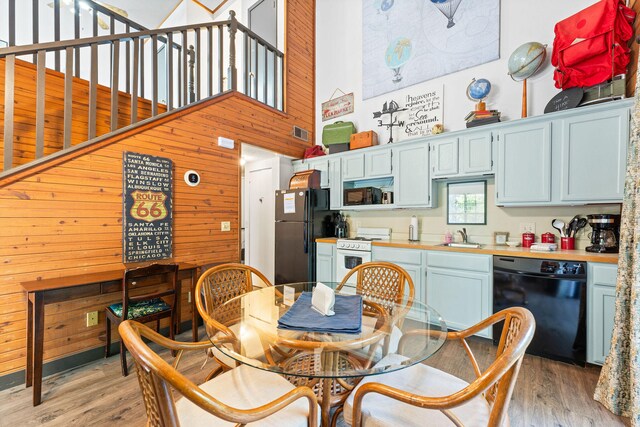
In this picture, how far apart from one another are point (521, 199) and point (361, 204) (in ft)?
5.97

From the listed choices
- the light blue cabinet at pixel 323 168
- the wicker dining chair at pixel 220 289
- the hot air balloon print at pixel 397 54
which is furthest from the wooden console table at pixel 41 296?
the hot air balloon print at pixel 397 54

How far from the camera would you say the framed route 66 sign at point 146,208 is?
2.64m

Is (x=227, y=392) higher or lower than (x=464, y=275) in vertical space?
lower

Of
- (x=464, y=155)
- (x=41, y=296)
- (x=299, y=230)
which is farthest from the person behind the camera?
(x=299, y=230)

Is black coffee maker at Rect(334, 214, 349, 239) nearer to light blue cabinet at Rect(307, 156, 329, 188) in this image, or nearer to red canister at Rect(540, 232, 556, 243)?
light blue cabinet at Rect(307, 156, 329, 188)

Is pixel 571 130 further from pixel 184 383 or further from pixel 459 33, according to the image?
pixel 184 383

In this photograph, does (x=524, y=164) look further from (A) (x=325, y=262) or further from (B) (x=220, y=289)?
(B) (x=220, y=289)

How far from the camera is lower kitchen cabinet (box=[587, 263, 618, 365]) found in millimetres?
2068

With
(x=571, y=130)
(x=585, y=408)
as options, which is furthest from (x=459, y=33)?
(x=585, y=408)

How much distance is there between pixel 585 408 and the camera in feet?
5.78

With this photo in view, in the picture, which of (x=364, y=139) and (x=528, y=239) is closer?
(x=528, y=239)

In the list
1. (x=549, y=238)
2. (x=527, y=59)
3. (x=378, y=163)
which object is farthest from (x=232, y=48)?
(x=549, y=238)

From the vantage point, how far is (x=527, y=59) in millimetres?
2748

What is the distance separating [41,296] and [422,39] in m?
4.82
